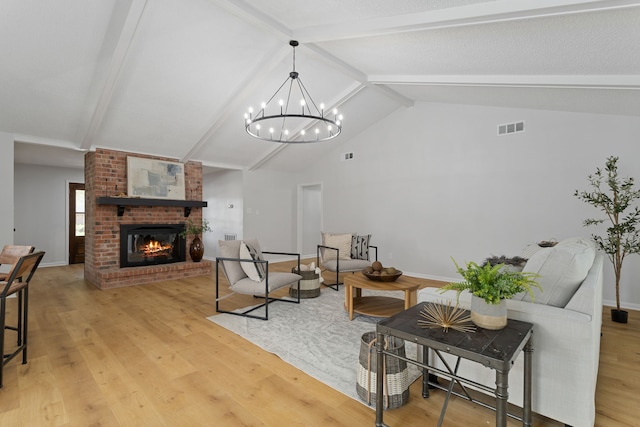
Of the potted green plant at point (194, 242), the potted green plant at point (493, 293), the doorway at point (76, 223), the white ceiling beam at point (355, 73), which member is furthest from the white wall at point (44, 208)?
the potted green plant at point (493, 293)

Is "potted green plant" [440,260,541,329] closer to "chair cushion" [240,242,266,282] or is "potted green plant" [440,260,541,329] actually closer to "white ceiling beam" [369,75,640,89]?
"chair cushion" [240,242,266,282]

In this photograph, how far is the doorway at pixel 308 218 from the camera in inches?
324

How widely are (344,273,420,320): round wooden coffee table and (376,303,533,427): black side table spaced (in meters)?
1.46

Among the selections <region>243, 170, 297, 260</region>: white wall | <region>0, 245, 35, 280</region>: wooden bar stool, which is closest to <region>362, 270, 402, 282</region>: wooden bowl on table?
<region>0, 245, 35, 280</region>: wooden bar stool

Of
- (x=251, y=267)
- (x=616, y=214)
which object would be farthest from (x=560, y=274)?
(x=251, y=267)

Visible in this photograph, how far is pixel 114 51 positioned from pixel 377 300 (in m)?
3.91

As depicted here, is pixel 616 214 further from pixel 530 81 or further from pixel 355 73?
pixel 355 73

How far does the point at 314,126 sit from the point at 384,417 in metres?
4.89

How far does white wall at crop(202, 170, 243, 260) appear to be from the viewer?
740 centimetres

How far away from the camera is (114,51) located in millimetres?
3234

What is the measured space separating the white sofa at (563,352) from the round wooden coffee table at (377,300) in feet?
4.49

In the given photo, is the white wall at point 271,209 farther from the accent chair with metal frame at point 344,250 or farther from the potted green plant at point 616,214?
the potted green plant at point 616,214

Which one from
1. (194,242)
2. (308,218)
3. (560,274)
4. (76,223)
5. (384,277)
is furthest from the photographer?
(308,218)

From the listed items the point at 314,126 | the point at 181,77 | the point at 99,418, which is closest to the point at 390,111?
the point at 314,126
